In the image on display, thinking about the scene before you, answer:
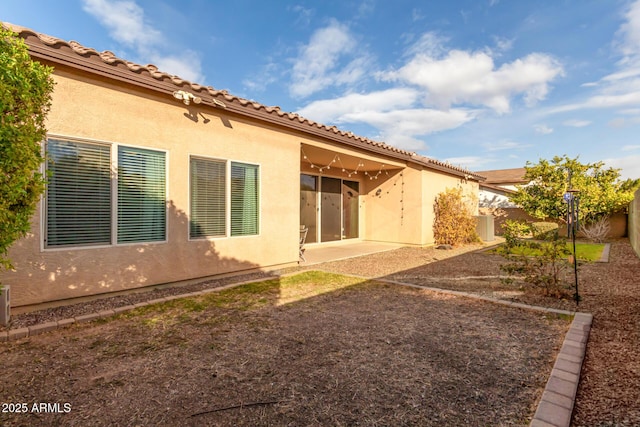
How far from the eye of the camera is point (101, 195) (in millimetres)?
5191

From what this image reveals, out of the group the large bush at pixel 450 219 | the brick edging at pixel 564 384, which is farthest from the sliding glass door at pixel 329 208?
the brick edging at pixel 564 384

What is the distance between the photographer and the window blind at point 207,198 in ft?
21.0

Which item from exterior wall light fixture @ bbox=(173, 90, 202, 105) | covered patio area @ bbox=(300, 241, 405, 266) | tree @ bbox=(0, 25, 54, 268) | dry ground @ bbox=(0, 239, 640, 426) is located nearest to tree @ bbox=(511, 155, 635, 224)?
covered patio area @ bbox=(300, 241, 405, 266)

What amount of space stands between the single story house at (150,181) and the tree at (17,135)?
0.62m

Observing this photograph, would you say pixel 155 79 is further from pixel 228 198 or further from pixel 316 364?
pixel 316 364

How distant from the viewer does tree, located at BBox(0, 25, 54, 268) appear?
2898 mm

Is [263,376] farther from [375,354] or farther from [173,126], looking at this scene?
[173,126]

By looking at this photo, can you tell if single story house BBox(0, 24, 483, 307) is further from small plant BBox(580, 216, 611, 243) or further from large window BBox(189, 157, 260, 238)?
small plant BBox(580, 216, 611, 243)

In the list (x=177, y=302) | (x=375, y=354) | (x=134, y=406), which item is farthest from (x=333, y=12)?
(x=134, y=406)

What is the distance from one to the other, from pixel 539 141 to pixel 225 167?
19888 millimetres

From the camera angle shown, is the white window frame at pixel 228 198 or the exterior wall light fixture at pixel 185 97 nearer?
the exterior wall light fixture at pixel 185 97

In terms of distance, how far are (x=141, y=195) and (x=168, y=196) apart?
467 mm

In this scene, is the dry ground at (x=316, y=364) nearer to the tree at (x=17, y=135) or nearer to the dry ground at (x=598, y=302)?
the dry ground at (x=598, y=302)

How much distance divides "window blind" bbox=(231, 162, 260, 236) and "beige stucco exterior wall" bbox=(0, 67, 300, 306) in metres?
0.19
